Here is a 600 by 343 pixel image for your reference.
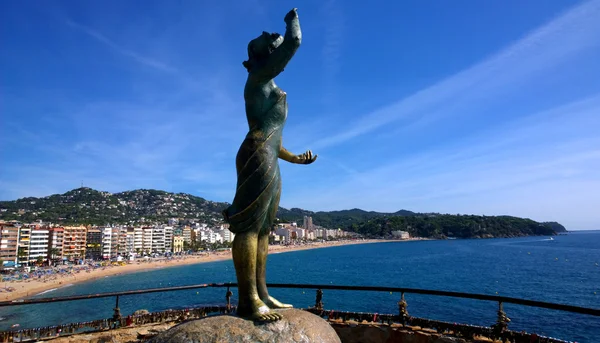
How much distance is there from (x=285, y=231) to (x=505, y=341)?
17036cm

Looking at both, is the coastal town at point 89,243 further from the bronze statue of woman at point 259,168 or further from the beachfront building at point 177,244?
the bronze statue of woman at point 259,168

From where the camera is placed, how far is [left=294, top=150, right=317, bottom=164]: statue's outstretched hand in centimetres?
678

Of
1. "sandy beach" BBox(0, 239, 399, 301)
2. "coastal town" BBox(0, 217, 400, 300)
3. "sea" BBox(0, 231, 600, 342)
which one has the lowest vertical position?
"sea" BBox(0, 231, 600, 342)

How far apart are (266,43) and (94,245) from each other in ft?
345

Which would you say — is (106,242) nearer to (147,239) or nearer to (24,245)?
(147,239)

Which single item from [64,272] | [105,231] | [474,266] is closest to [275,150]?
[64,272]

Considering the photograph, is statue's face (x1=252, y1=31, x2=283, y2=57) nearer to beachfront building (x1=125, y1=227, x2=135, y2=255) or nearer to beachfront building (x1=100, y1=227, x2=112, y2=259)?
beachfront building (x1=100, y1=227, x2=112, y2=259)

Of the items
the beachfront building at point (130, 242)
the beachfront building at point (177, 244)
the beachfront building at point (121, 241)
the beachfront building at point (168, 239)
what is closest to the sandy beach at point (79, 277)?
the beachfront building at point (121, 241)

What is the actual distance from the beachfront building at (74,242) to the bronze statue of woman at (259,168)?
98.3 m

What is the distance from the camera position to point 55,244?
85.3m

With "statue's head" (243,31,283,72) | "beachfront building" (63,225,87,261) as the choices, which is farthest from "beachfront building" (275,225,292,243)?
"statue's head" (243,31,283,72)

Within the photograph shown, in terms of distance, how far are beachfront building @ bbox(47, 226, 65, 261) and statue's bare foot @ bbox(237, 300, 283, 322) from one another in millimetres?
93644

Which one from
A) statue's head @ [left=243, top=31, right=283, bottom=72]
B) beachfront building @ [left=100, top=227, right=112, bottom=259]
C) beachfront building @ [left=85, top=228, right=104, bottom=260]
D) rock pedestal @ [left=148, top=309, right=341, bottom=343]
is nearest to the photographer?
rock pedestal @ [left=148, top=309, right=341, bottom=343]

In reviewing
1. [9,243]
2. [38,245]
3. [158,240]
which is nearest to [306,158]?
[9,243]
